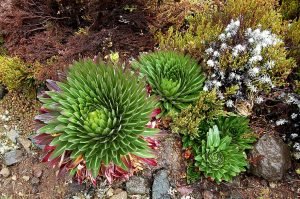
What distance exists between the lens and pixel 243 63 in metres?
3.55

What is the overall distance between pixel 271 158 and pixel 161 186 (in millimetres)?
1072

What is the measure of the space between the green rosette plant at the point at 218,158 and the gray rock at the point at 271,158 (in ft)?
0.64

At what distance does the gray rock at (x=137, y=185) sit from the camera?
3.48 meters

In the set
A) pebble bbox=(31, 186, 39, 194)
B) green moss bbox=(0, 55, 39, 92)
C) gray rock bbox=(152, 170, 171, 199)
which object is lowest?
pebble bbox=(31, 186, 39, 194)

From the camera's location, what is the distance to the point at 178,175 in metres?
3.63

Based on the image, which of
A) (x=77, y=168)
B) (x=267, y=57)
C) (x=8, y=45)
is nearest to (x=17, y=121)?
(x=8, y=45)

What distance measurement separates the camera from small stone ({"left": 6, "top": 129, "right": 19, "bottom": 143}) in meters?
3.99

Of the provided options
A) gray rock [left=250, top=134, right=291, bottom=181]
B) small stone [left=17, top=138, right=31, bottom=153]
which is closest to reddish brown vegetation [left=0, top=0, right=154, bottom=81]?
small stone [left=17, top=138, right=31, bottom=153]

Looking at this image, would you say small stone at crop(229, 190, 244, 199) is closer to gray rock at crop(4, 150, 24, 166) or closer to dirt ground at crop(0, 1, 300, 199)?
dirt ground at crop(0, 1, 300, 199)

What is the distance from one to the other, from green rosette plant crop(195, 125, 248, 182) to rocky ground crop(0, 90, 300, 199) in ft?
0.66

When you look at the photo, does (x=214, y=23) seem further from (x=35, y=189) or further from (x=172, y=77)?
(x=35, y=189)

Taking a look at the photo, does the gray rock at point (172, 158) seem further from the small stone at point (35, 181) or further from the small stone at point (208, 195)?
the small stone at point (35, 181)

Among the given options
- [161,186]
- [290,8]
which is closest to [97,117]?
[161,186]

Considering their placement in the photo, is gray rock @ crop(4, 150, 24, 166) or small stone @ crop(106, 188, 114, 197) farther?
gray rock @ crop(4, 150, 24, 166)
